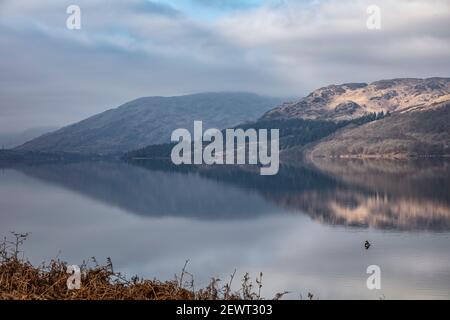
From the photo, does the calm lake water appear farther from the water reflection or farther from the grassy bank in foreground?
the grassy bank in foreground

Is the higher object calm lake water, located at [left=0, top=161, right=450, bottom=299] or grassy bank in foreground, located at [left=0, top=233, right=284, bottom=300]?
grassy bank in foreground, located at [left=0, top=233, right=284, bottom=300]

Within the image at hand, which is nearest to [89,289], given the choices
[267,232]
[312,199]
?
[267,232]


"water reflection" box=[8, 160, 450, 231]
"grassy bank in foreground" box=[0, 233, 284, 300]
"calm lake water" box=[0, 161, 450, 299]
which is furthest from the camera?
"water reflection" box=[8, 160, 450, 231]

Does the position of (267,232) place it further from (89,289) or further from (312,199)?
(89,289)

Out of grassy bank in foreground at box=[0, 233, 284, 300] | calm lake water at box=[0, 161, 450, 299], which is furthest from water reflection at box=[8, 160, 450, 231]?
grassy bank in foreground at box=[0, 233, 284, 300]

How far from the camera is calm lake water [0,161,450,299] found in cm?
4303

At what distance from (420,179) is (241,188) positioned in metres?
45.3

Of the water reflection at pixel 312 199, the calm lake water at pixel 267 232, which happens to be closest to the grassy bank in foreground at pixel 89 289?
the calm lake water at pixel 267 232

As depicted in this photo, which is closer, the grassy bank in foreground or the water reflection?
the grassy bank in foreground

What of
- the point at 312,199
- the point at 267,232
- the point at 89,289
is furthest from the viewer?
the point at 312,199

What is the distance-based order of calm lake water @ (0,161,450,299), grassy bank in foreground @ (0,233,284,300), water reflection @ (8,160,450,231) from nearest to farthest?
grassy bank in foreground @ (0,233,284,300) < calm lake water @ (0,161,450,299) < water reflection @ (8,160,450,231)

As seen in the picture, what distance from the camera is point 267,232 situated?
72375mm
